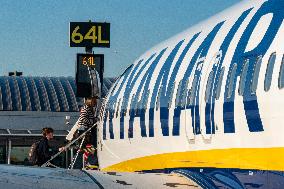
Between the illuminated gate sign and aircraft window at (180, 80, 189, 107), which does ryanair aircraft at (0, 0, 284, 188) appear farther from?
the illuminated gate sign

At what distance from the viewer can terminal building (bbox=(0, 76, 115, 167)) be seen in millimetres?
56125

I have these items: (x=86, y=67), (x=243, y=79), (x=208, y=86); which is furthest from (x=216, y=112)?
(x=86, y=67)

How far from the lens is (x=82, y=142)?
23719 mm

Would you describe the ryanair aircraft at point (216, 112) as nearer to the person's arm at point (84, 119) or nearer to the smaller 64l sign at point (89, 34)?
the person's arm at point (84, 119)

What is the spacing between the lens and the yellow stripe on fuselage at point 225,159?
8.97 meters

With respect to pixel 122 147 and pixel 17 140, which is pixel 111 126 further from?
pixel 17 140

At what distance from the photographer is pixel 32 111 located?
62.8 meters

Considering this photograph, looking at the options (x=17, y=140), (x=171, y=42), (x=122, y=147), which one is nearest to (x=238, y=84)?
(x=171, y=42)

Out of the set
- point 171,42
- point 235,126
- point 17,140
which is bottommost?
point 17,140

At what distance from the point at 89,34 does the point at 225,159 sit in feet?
106

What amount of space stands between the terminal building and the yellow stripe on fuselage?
130 feet

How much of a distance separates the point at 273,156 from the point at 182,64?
4.77m

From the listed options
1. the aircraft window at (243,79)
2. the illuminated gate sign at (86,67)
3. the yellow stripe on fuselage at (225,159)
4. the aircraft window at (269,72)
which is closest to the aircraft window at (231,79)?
the aircraft window at (243,79)

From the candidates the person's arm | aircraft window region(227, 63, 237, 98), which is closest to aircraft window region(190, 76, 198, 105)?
aircraft window region(227, 63, 237, 98)
